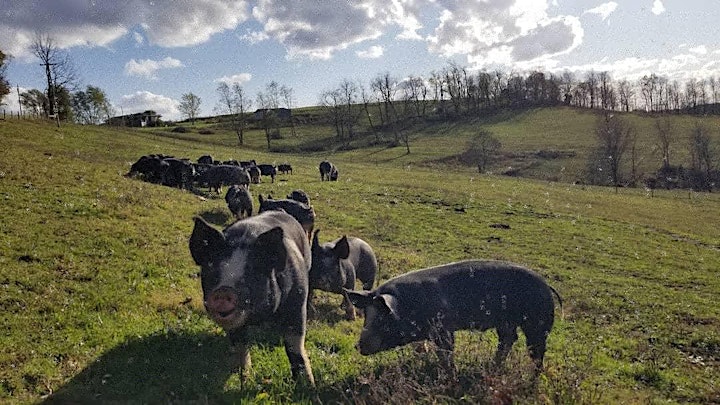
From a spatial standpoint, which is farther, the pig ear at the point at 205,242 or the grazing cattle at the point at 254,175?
the grazing cattle at the point at 254,175

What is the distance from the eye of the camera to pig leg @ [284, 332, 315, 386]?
7.84 metres

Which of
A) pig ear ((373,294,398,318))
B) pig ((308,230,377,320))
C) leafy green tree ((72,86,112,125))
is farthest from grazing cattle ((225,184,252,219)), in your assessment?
leafy green tree ((72,86,112,125))

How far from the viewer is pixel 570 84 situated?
511 feet

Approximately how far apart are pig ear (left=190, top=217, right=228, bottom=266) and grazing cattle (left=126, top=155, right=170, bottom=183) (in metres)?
26.0

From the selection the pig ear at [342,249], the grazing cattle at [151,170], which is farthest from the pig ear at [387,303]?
the grazing cattle at [151,170]

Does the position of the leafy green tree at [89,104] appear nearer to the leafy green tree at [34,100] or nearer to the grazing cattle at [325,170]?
the leafy green tree at [34,100]

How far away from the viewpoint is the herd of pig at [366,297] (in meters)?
6.86

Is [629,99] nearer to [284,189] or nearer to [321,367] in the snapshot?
[284,189]

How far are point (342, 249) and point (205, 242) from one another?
5770 mm

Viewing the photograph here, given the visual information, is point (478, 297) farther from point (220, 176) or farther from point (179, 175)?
point (179, 175)

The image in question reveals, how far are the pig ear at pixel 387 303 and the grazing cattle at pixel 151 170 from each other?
25.8m

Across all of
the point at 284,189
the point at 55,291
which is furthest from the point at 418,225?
the point at 55,291

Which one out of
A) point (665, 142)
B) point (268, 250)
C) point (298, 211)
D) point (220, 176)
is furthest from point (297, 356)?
point (665, 142)

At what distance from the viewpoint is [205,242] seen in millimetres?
6953
